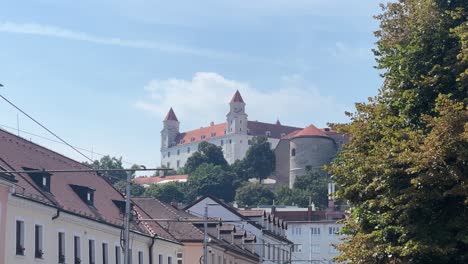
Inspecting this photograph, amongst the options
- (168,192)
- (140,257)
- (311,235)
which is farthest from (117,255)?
(168,192)

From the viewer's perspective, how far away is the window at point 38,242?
34.8 metres

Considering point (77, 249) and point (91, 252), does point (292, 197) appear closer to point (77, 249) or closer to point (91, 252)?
point (91, 252)

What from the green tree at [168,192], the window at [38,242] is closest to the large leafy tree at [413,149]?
the window at [38,242]

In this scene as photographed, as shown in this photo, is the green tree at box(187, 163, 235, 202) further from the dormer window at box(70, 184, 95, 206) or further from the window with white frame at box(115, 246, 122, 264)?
the dormer window at box(70, 184, 95, 206)

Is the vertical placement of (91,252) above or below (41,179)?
below

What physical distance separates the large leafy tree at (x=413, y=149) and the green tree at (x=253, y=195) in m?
156

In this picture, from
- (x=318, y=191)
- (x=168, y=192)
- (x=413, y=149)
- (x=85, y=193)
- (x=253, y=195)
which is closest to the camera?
(x=413, y=149)

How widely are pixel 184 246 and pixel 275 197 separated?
454 ft

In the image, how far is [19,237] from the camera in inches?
1310

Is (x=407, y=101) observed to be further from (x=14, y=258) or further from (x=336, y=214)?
(x=336, y=214)

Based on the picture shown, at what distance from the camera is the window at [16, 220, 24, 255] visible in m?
33.0

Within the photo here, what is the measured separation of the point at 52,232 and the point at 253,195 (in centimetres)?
15426

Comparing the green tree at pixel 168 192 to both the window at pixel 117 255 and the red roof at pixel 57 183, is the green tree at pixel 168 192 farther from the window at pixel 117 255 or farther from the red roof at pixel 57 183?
the window at pixel 117 255

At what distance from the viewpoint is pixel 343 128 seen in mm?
28422
